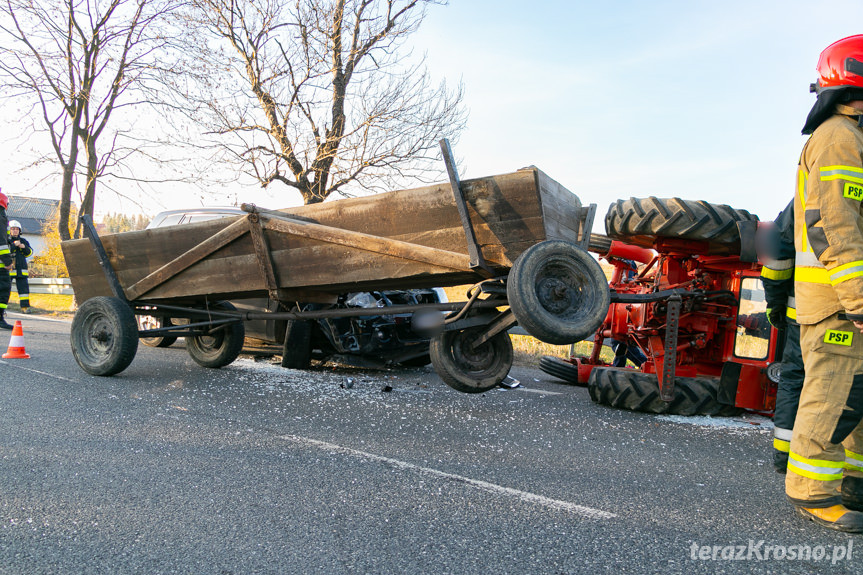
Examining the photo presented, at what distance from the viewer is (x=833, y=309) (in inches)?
103

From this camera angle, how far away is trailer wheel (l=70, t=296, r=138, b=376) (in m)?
5.27

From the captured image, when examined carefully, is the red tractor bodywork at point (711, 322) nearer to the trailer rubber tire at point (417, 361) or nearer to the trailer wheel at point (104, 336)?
the trailer rubber tire at point (417, 361)

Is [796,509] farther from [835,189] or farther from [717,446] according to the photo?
[835,189]

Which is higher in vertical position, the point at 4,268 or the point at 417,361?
the point at 4,268

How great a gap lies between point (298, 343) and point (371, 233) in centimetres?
245

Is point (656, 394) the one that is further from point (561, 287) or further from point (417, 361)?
point (417, 361)

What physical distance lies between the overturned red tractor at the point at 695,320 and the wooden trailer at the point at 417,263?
2.79ft

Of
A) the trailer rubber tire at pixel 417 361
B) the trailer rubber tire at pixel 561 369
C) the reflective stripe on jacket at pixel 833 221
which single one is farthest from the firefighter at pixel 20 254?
the reflective stripe on jacket at pixel 833 221

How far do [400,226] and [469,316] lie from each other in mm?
787

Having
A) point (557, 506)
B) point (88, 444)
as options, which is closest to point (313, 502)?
point (557, 506)

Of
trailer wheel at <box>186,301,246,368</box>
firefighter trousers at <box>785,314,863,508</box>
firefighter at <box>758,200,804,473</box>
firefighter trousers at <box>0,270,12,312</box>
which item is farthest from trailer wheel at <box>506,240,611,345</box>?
firefighter trousers at <box>0,270,12,312</box>

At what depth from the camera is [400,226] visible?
4055 millimetres

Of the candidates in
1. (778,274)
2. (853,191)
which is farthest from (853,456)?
(853,191)

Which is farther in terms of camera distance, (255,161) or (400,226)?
(255,161)
